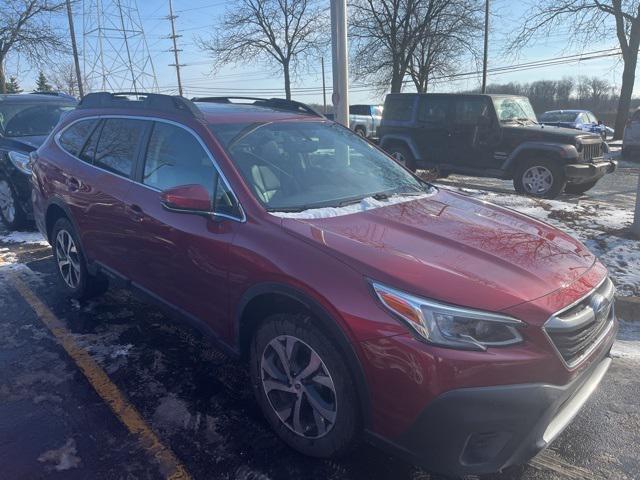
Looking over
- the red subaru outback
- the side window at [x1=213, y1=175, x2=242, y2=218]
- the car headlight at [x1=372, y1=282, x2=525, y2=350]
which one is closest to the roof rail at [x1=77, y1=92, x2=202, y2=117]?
the red subaru outback

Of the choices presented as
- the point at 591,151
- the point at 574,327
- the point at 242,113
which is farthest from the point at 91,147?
the point at 591,151

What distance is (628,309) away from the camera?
14.1 ft

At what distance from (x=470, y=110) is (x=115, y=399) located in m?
9.49

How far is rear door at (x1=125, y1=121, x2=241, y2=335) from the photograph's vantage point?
2.92 meters

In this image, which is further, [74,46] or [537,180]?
[74,46]

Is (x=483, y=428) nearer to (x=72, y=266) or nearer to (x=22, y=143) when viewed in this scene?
(x=72, y=266)

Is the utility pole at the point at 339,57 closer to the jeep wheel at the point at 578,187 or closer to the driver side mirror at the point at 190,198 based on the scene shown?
the driver side mirror at the point at 190,198

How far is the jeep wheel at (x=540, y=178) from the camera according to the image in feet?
30.4

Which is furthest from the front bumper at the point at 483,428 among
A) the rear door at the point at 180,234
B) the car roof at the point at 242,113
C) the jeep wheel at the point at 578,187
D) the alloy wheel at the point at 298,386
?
the jeep wheel at the point at 578,187

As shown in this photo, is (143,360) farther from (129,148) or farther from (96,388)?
(129,148)

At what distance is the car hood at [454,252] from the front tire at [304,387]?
44 cm

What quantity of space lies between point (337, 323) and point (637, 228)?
17.2 ft

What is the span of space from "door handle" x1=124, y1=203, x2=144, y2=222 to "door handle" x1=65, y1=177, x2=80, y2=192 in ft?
3.07

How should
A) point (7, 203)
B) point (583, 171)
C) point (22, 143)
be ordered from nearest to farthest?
point (22, 143)
point (7, 203)
point (583, 171)
